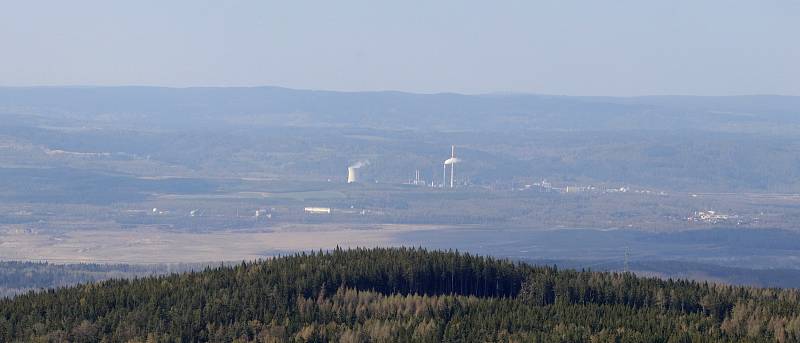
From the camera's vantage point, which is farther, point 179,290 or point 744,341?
point 179,290

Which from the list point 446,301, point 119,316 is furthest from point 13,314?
point 446,301

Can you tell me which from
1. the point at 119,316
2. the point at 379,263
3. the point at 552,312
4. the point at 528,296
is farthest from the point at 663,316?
the point at 119,316

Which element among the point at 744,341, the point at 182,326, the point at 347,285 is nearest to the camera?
the point at 744,341

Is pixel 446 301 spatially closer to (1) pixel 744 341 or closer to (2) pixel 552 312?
(2) pixel 552 312

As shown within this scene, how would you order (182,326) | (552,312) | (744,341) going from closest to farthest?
(744,341) → (182,326) → (552,312)

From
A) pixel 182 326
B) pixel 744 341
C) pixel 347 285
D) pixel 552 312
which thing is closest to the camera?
pixel 744 341

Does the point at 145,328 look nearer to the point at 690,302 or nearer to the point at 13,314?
the point at 13,314
